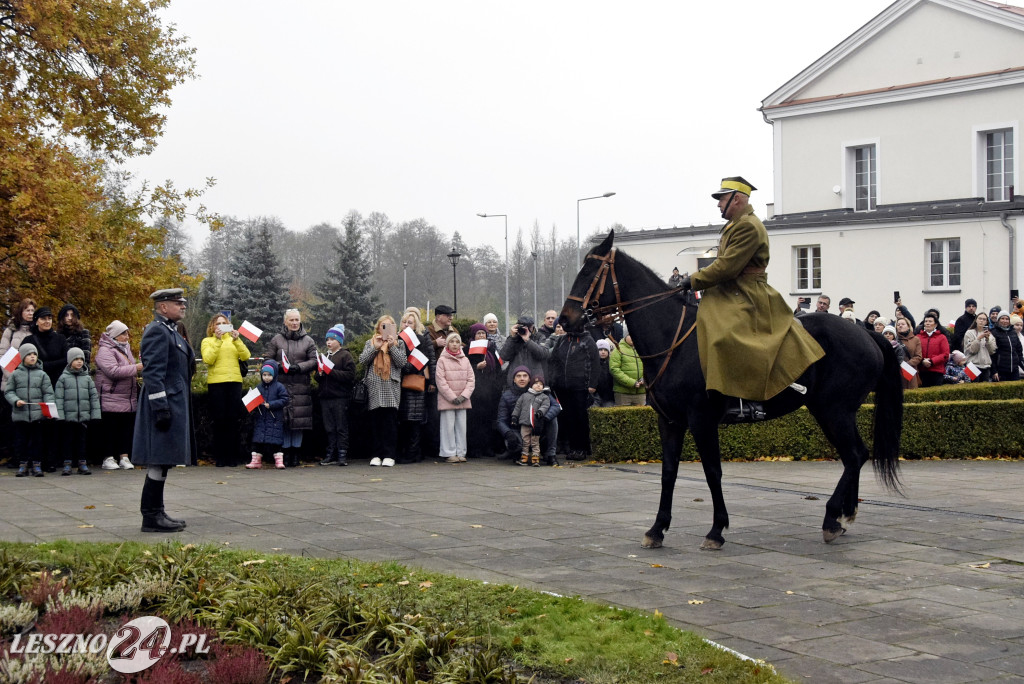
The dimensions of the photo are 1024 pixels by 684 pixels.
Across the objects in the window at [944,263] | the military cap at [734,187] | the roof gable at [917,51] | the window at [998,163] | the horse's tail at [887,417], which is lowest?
Answer: the horse's tail at [887,417]

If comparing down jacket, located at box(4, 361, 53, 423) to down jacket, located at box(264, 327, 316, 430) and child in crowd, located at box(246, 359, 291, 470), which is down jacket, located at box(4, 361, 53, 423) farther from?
down jacket, located at box(264, 327, 316, 430)

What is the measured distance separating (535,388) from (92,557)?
8.88m

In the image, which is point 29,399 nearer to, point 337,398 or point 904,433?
point 337,398

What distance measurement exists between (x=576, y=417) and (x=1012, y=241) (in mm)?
29098

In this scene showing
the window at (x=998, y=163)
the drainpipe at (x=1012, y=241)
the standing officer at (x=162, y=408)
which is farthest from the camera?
the window at (x=998, y=163)

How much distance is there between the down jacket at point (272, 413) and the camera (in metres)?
15.5

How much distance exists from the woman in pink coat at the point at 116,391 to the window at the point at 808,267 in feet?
114

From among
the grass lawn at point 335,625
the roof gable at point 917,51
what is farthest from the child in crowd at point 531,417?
the roof gable at point 917,51

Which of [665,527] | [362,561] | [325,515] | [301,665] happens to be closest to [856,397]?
[665,527]

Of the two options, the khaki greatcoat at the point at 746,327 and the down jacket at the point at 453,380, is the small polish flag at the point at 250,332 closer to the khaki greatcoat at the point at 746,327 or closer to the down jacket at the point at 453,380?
the down jacket at the point at 453,380

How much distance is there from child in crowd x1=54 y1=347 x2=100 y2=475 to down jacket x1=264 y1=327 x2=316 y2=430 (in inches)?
98.9

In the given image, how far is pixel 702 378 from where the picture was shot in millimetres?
9312

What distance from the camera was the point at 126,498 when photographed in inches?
480

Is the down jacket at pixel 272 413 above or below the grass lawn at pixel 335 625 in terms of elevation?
above
